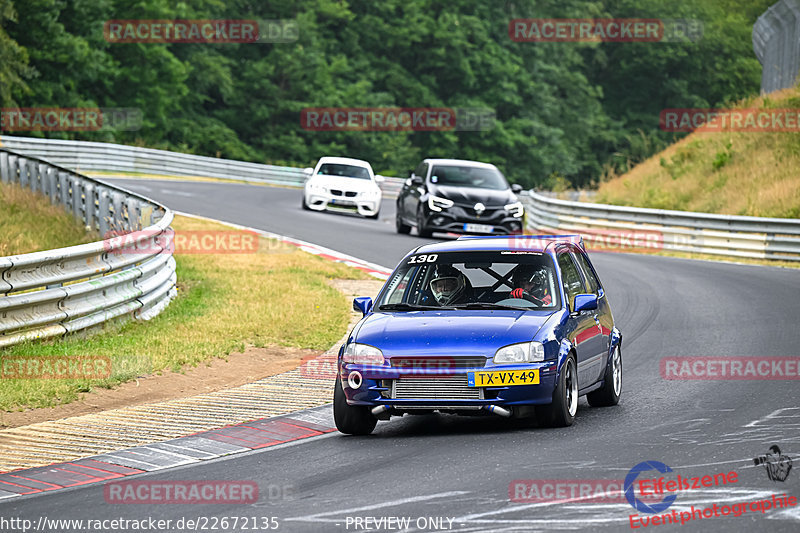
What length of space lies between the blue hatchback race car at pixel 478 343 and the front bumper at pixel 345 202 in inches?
917

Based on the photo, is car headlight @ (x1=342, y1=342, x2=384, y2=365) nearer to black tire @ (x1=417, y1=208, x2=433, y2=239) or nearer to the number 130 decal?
the number 130 decal

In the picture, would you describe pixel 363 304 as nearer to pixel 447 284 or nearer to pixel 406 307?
pixel 406 307

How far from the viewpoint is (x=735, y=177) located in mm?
33406

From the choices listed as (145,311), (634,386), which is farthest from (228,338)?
(634,386)

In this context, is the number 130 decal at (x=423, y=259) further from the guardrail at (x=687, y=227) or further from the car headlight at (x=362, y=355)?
the guardrail at (x=687, y=227)

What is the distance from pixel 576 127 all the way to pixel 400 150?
17638 mm

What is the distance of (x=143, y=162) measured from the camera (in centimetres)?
4884

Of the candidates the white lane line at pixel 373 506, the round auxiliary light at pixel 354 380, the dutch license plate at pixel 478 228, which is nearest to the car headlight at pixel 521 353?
the round auxiliary light at pixel 354 380

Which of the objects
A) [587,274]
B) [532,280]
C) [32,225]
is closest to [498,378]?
[532,280]

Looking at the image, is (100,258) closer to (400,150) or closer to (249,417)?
(249,417)

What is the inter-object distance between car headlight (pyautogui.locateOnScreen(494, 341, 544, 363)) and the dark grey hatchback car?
16.9 metres

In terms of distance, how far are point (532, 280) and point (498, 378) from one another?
152 centimetres

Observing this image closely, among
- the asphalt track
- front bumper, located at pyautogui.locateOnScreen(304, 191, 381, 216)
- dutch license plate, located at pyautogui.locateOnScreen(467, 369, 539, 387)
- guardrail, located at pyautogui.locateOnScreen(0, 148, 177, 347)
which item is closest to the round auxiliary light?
the asphalt track

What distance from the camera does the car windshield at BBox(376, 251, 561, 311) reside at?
33.1 ft
